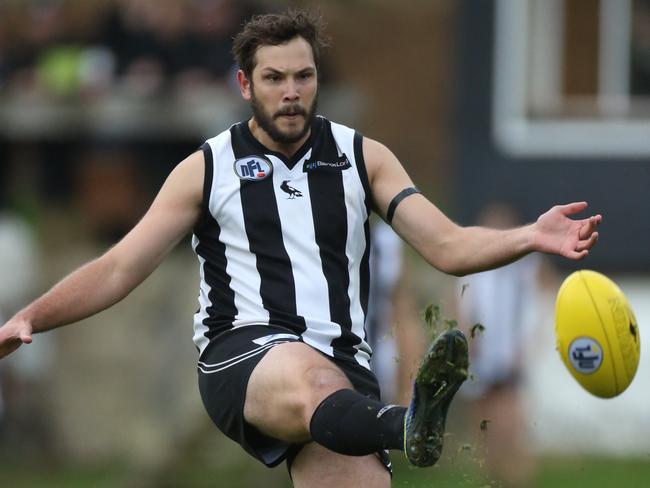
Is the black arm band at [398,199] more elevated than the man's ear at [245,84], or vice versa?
the man's ear at [245,84]

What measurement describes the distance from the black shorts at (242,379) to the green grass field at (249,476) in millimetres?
5963

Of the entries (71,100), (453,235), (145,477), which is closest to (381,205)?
(453,235)

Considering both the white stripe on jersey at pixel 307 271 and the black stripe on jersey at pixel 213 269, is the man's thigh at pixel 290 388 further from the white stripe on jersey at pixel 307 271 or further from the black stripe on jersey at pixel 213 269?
the black stripe on jersey at pixel 213 269

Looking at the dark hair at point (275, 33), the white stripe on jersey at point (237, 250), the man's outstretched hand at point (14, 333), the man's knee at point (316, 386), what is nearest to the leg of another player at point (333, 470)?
the man's knee at point (316, 386)

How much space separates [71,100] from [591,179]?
4890 millimetres

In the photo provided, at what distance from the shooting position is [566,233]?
6.72m

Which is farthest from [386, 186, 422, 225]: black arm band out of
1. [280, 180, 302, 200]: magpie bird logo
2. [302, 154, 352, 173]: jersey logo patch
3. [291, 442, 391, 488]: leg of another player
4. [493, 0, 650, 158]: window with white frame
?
[493, 0, 650, 158]: window with white frame

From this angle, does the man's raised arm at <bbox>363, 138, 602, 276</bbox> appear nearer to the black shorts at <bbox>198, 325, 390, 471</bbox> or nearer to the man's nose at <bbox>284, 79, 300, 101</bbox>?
the man's nose at <bbox>284, 79, 300, 101</bbox>

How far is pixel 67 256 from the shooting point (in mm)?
16016

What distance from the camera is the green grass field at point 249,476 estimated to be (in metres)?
13.6

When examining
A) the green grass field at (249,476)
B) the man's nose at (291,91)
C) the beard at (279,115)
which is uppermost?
the man's nose at (291,91)

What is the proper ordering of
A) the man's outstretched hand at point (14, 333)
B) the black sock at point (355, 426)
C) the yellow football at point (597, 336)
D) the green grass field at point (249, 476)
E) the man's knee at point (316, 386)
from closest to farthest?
the black sock at point (355, 426) → the man's knee at point (316, 386) → the man's outstretched hand at point (14, 333) → the yellow football at point (597, 336) → the green grass field at point (249, 476)

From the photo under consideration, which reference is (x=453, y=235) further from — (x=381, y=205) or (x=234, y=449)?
(x=234, y=449)

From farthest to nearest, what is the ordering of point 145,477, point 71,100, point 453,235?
point 71,100
point 145,477
point 453,235
